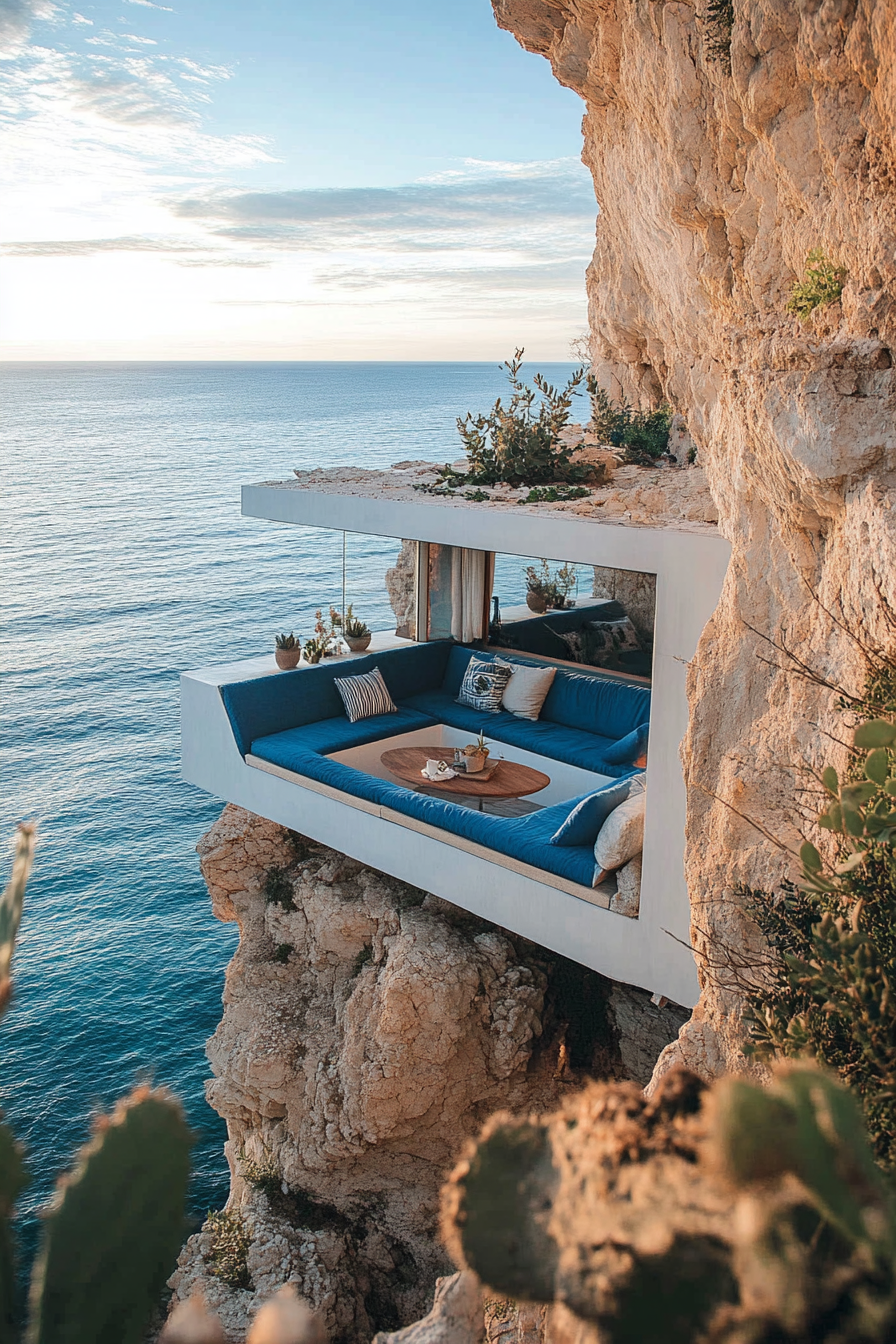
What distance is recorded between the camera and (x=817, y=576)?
15.7 ft

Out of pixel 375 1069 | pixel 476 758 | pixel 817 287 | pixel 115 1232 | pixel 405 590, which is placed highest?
pixel 817 287

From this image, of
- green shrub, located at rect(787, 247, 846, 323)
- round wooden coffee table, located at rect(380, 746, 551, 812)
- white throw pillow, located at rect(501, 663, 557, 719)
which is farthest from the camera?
white throw pillow, located at rect(501, 663, 557, 719)

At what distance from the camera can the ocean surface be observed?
17453 mm

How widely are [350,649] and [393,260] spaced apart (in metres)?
88.8

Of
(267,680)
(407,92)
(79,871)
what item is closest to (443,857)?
(267,680)

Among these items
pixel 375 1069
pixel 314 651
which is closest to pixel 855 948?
pixel 375 1069

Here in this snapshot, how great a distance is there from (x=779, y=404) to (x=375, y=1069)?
6.11m

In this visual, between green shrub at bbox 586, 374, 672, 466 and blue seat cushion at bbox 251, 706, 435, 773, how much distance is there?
12.0 ft

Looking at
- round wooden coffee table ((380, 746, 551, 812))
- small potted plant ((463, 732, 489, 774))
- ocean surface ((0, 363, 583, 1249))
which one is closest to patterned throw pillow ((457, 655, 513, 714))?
round wooden coffee table ((380, 746, 551, 812))

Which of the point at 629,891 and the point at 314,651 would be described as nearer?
the point at 629,891

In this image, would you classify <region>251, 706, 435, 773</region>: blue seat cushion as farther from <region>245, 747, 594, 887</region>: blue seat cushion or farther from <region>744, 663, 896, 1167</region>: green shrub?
<region>744, 663, 896, 1167</region>: green shrub

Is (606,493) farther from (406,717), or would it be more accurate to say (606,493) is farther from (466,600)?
(466,600)

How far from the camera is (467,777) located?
895 centimetres

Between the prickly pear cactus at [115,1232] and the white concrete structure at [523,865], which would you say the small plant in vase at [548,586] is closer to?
the white concrete structure at [523,865]
